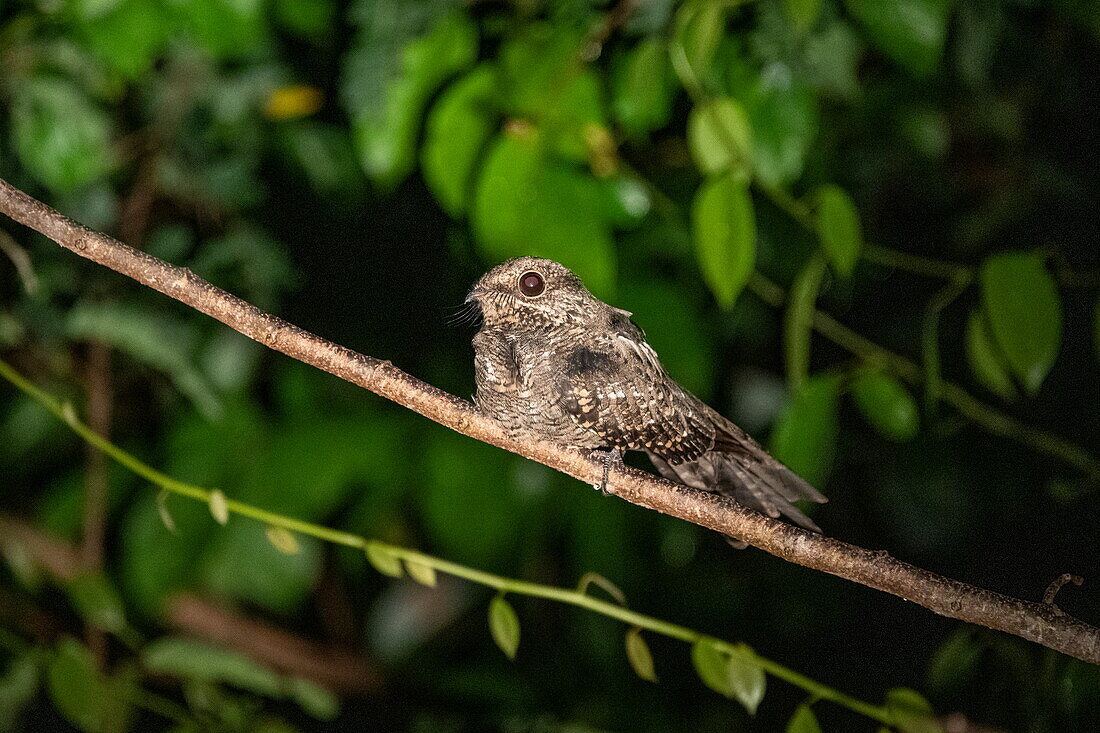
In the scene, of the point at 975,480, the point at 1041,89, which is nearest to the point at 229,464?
the point at 975,480

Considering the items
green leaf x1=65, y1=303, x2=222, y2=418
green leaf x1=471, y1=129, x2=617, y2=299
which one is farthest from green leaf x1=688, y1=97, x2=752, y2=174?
green leaf x1=65, y1=303, x2=222, y2=418

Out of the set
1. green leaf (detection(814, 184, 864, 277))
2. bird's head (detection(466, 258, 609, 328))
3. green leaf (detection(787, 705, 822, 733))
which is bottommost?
green leaf (detection(787, 705, 822, 733))

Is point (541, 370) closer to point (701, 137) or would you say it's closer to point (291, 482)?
point (701, 137)

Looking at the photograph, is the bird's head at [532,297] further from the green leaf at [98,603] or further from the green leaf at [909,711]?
the green leaf at [98,603]

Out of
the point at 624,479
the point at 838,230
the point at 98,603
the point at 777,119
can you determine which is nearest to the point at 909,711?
the point at 624,479

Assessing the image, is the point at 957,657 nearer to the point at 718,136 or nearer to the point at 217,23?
the point at 718,136

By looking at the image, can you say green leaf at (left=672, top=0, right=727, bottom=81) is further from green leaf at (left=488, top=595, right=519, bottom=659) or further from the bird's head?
green leaf at (left=488, top=595, right=519, bottom=659)
